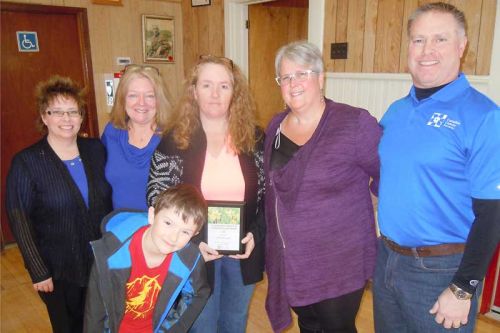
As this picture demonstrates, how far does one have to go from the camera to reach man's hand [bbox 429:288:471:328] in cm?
118

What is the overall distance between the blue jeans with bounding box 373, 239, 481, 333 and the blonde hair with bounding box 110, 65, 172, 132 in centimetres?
115

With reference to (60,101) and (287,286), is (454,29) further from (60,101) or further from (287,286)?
(60,101)

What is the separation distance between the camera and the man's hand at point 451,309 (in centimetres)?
118

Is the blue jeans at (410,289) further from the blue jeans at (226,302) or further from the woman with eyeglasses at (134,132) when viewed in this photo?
the woman with eyeglasses at (134,132)

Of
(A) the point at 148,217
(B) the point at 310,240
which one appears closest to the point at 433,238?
(B) the point at 310,240

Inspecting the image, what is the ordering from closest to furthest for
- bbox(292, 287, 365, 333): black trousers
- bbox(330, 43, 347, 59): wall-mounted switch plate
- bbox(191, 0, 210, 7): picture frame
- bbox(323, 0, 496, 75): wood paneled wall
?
bbox(292, 287, 365, 333): black trousers < bbox(323, 0, 496, 75): wood paneled wall < bbox(330, 43, 347, 59): wall-mounted switch plate < bbox(191, 0, 210, 7): picture frame

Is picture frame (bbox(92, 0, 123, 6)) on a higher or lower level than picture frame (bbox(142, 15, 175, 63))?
higher

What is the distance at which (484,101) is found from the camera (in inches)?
46.3

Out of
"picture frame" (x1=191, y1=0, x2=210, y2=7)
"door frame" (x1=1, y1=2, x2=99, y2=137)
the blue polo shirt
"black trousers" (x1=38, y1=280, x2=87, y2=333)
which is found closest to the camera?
the blue polo shirt

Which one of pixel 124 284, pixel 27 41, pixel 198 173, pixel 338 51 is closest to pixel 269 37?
pixel 338 51

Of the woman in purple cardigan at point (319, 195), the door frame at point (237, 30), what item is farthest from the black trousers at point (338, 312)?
the door frame at point (237, 30)

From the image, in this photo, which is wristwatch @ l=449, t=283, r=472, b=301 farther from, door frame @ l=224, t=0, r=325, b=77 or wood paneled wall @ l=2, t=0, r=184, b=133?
wood paneled wall @ l=2, t=0, r=184, b=133

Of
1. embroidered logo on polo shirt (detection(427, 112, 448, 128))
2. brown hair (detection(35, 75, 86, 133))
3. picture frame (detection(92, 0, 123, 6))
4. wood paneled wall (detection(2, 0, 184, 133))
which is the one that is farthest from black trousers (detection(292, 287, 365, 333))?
picture frame (detection(92, 0, 123, 6))

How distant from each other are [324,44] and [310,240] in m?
2.12
